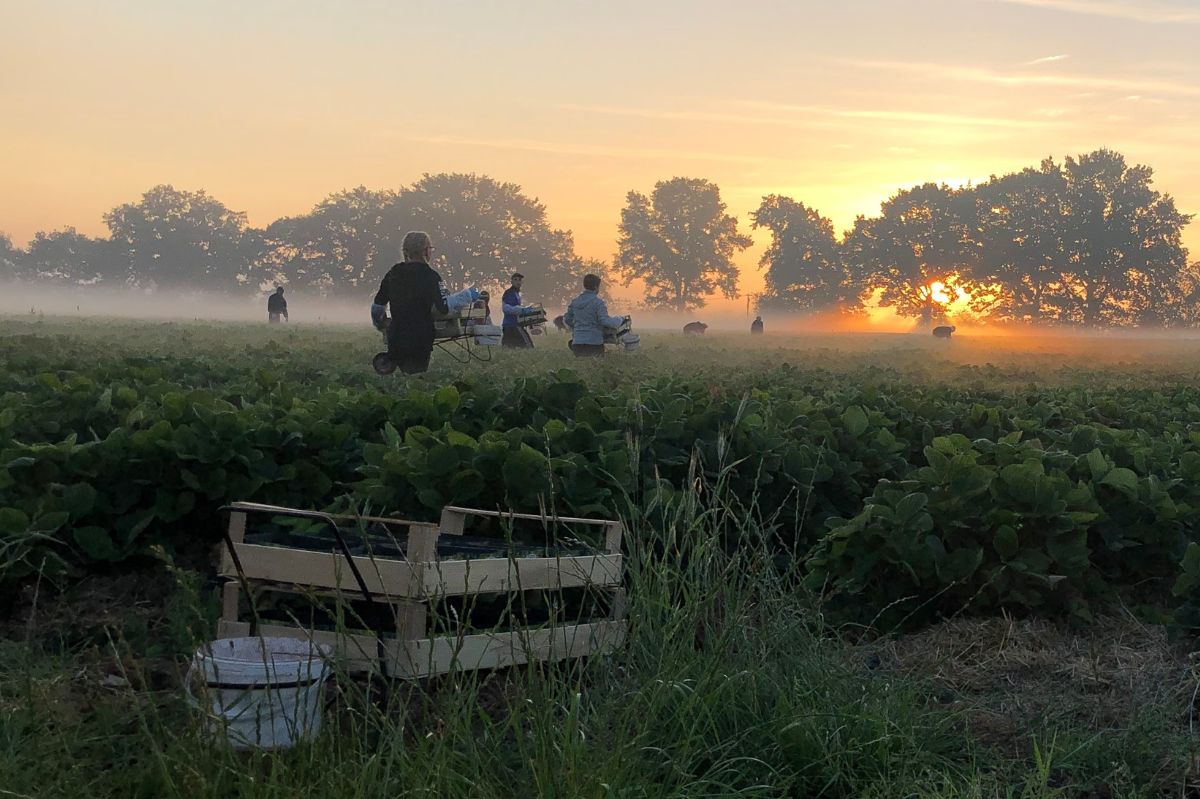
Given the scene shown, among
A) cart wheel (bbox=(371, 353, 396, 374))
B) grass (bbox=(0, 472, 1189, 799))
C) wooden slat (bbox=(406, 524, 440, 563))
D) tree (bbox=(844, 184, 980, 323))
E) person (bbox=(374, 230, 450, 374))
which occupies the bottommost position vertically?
grass (bbox=(0, 472, 1189, 799))

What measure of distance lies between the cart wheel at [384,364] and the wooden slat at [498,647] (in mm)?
10261

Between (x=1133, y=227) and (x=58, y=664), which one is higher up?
(x=1133, y=227)

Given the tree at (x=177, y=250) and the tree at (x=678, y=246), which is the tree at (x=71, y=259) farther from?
the tree at (x=678, y=246)

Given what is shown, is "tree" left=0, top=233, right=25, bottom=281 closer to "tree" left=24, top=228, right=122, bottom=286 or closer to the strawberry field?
"tree" left=24, top=228, right=122, bottom=286

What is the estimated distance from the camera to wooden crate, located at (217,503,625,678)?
353 cm

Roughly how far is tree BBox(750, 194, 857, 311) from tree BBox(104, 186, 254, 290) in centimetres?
4424

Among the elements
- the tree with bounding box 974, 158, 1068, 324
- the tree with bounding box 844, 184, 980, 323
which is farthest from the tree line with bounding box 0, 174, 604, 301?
the tree with bounding box 974, 158, 1068, 324

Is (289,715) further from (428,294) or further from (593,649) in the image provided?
(428,294)

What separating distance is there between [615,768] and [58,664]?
244cm

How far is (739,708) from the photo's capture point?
133 inches

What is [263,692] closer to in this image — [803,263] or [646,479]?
[646,479]

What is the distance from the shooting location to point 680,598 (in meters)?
4.23

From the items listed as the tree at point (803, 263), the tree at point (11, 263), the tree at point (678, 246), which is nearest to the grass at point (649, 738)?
the tree at point (803, 263)

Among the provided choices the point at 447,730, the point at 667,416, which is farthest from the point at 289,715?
the point at 667,416
